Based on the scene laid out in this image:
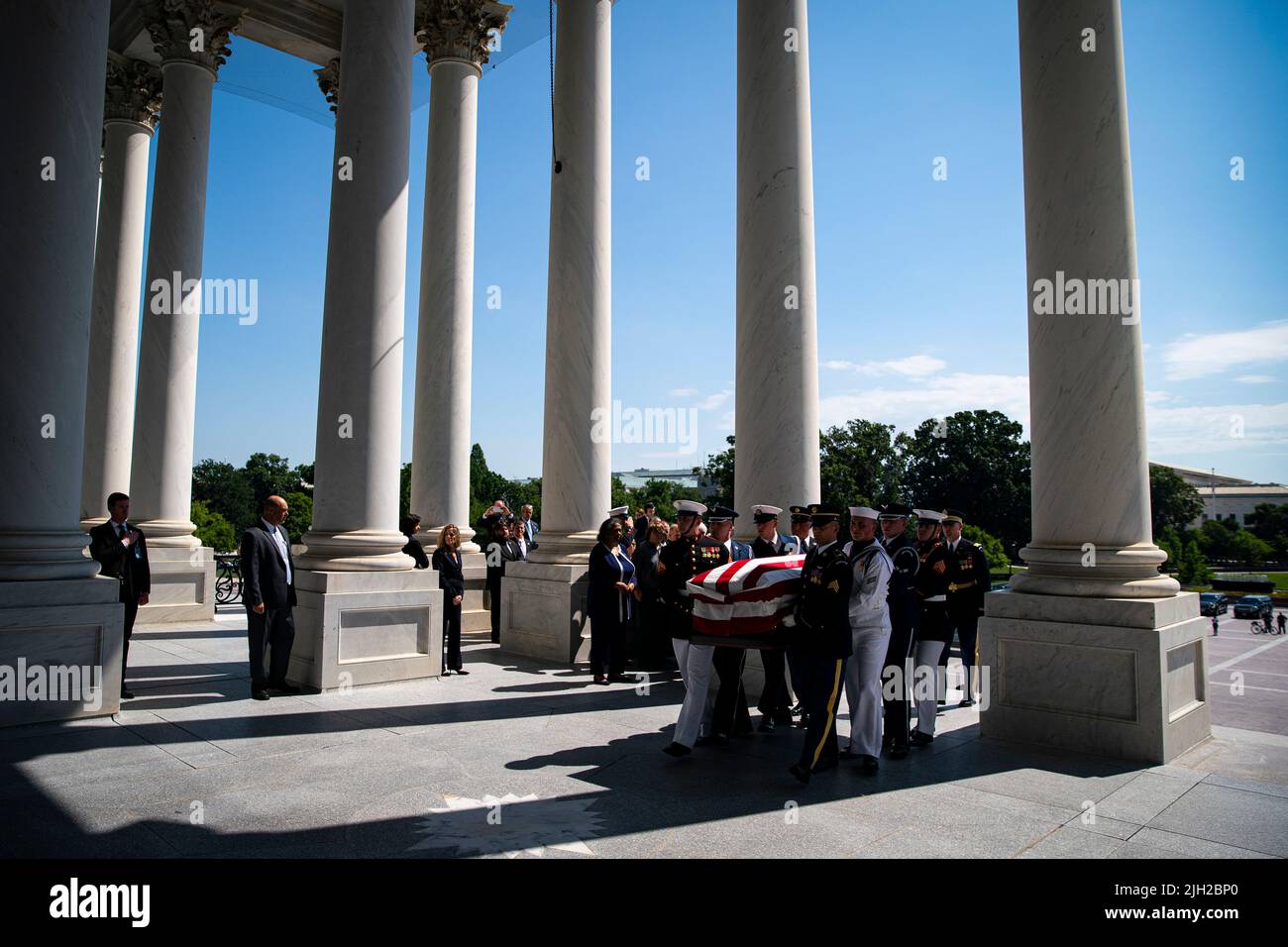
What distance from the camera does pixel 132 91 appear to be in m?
49.9

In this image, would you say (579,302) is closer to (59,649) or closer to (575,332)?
(575,332)

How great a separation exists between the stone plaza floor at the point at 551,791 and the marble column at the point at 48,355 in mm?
2233

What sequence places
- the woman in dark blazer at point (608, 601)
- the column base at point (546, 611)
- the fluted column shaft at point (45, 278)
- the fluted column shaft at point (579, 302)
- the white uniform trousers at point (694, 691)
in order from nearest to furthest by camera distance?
the white uniform trousers at point (694, 691) → the fluted column shaft at point (45, 278) → the woman in dark blazer at point (608, 601) → the column base at point (546, 611) → the fluted column shaft at point (579, 302)

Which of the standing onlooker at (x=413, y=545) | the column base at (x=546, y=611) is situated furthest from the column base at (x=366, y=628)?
the column base at (x=546, y=611)

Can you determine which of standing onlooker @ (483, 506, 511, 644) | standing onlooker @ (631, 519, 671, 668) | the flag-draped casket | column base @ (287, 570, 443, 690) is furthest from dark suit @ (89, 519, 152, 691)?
the flag-draped casket

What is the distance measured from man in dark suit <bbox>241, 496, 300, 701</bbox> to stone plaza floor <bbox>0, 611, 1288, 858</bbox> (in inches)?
47.0

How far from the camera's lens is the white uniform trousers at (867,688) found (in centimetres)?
1830

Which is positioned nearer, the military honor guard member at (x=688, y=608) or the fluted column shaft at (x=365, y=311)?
the military honor guard member at (x=688, y=608)

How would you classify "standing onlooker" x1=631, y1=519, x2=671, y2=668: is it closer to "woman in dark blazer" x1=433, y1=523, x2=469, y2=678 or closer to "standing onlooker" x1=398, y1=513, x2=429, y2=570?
"woman in dark blazer" x1=433, y1=523, x2=469, y2=678

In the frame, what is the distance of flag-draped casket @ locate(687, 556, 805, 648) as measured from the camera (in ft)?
59.5

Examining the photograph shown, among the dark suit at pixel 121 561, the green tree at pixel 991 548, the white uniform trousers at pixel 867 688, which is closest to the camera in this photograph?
the white uniform trousers at pixel 867 688

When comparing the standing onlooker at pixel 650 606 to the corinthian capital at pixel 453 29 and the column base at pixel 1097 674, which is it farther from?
the corinthian capital at pixel 453 29
